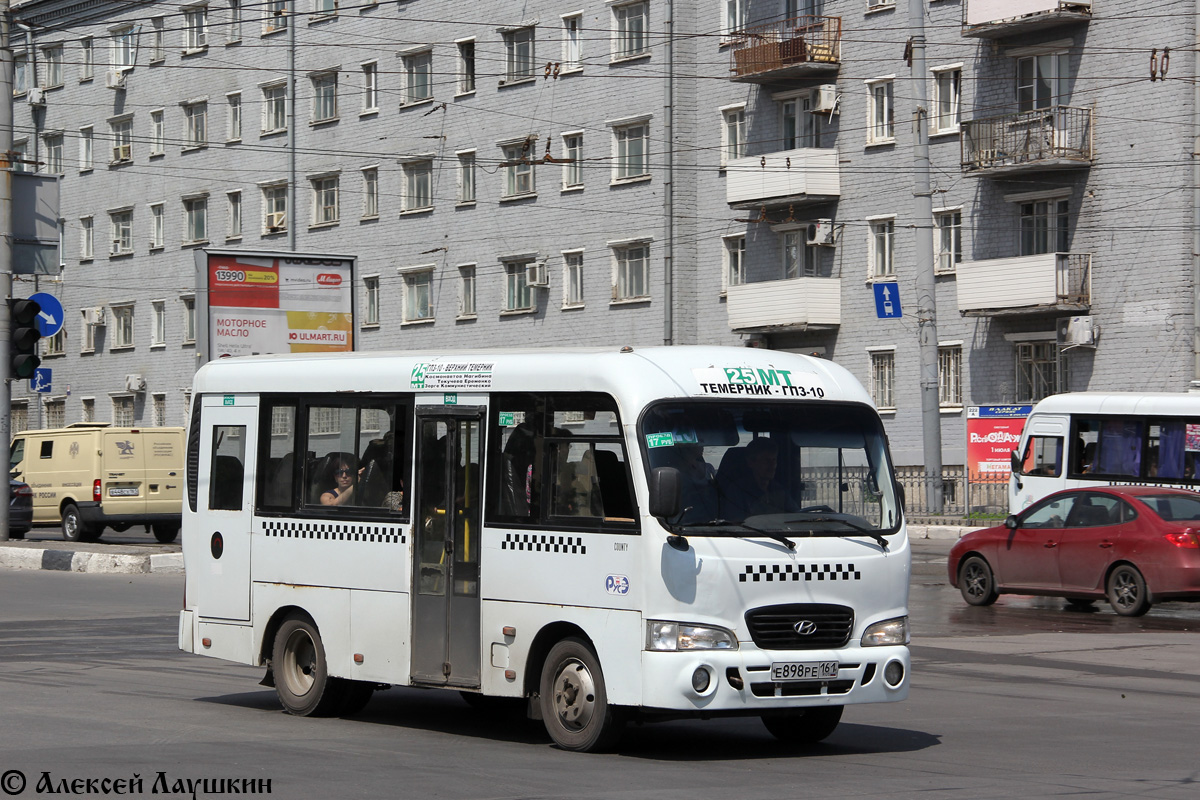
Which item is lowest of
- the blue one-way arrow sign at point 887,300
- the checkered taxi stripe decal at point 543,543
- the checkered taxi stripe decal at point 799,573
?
the checkered taxi stripe decal at point 799,573

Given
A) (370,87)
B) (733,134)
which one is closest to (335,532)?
(733,134)

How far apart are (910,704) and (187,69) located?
5494 cm

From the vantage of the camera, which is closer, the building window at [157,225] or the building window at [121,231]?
the building window at [157,225]

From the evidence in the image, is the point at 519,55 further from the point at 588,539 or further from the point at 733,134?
the point at 588,539

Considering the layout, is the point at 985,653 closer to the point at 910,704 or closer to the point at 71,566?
the point at 910,704

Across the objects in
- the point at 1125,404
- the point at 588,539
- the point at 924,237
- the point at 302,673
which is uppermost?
the point at 924,237

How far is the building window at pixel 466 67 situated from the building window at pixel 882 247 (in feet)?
47.9

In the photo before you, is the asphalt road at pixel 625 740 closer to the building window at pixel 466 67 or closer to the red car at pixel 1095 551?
the red car at pixel 1095 551

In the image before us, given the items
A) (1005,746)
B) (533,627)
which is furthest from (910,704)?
(533,627)

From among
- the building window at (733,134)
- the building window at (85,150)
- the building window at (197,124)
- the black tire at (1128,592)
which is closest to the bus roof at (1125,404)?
the black tire at (1128,592)

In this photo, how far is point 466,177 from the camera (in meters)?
54.1

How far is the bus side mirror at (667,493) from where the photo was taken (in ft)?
31.3

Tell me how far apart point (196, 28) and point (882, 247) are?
29345 millimetres

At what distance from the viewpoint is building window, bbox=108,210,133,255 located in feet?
220
